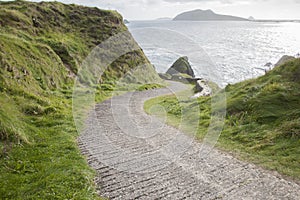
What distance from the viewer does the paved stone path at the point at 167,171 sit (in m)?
7.02

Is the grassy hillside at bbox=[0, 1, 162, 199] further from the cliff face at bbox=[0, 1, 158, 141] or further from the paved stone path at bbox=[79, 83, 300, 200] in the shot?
the paved stone path at bbox=[79, 83, 300, 200]

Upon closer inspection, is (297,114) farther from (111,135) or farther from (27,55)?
(27,55)

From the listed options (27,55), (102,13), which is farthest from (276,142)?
(102,13)

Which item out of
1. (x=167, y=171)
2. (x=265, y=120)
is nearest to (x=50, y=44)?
(x=265, y=120)

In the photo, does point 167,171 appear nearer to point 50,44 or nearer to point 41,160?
point 41,160

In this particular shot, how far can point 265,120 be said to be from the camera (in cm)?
1191

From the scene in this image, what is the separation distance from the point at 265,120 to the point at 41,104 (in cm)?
1141

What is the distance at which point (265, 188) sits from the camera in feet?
24.0

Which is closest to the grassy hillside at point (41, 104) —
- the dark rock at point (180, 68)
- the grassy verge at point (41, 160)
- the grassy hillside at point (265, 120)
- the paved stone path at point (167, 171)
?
the grassy verge at point (41, 160)

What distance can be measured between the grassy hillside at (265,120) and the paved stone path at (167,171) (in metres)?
0.97

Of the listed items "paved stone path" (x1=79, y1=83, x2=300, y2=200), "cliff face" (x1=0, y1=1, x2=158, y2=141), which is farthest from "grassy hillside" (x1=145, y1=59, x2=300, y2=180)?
"cliff face" (x1=0, y1=1, x2=158, y2=141)

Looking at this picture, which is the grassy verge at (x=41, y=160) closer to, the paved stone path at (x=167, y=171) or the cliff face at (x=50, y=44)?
the paved stone path at (x=167, y=171)

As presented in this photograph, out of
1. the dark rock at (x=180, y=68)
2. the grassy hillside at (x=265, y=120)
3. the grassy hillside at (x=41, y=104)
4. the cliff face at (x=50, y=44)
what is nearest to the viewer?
the grassy hillside at (x=41, y=104)

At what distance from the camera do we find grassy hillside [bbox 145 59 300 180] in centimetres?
935
